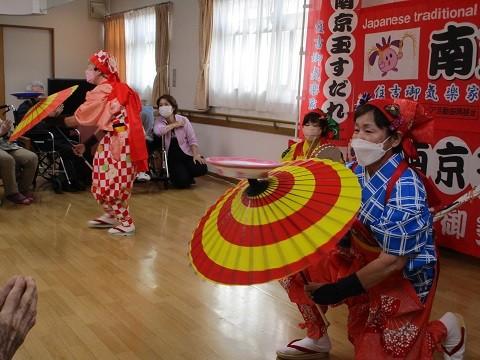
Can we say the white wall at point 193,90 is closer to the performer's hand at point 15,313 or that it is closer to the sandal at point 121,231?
the sandal at point 121,231

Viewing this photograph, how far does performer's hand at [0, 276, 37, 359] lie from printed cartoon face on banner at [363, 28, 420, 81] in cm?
324

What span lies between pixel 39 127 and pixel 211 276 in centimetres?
494

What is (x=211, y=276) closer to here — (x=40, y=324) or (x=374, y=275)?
(x=374, y=275)

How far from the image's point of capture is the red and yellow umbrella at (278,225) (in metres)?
1.25

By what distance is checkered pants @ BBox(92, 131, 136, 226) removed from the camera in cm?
377

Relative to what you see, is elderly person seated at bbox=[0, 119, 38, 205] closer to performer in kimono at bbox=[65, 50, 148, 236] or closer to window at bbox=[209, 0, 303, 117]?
performer in kimono at bbox=[65, 50, 148, 236]

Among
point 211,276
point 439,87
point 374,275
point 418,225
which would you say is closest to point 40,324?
point 211,276

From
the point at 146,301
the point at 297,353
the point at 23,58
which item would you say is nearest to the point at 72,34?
the point at 23,58

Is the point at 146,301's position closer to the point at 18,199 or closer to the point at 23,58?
the point at 18,199

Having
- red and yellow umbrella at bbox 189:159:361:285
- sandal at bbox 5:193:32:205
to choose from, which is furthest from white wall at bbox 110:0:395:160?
red and yellow umbrella at bbox 189:159:361:285

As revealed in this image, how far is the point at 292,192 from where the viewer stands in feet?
4.56

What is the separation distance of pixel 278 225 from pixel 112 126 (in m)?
2.66

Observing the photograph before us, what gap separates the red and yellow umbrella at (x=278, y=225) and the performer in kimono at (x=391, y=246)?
30cm

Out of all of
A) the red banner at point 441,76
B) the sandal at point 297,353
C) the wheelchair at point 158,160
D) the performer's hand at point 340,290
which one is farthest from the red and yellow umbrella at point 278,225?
the wheelchair at point 158,160
